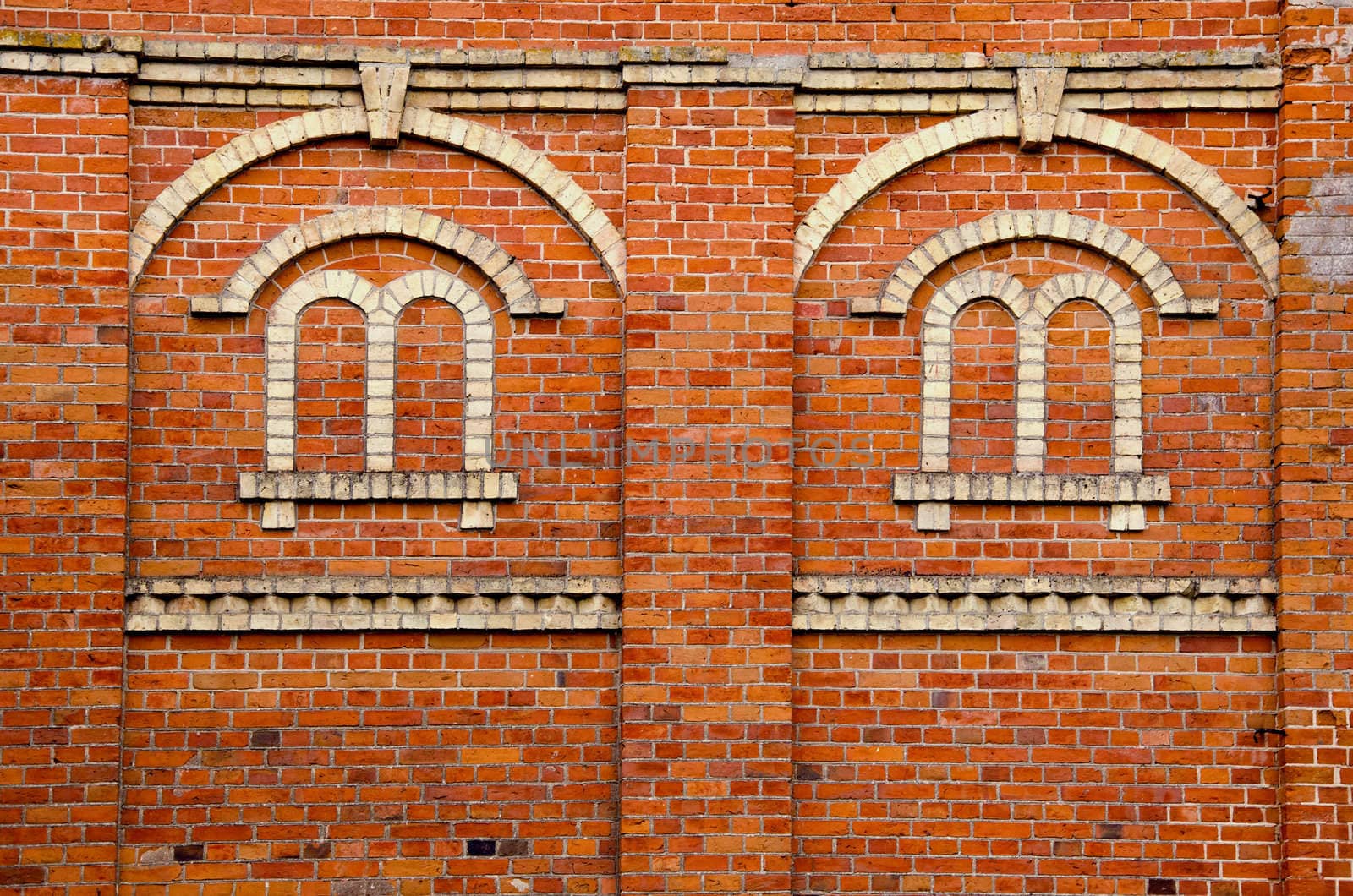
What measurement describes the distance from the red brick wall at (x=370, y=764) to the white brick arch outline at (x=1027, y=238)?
7.50 ft

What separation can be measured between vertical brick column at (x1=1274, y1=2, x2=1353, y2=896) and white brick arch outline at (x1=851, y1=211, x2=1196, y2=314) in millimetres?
531

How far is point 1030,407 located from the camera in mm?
6992

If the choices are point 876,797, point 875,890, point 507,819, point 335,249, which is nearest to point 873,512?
point 876,797

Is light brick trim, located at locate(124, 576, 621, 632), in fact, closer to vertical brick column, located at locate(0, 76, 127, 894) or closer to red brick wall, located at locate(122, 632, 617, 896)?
red brick wall, located at locate(122, 632, 617, 896)

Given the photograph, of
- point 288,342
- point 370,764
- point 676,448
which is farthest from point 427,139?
point 370,764

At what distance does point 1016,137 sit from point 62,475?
4891 millimetres

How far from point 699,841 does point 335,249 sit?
3364 mm

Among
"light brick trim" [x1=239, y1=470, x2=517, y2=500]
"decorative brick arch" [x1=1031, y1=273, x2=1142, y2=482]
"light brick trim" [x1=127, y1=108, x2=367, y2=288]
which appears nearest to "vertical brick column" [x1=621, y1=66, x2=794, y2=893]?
"light brick trim" [x1=239, y1=470, x2=517, y2=500]

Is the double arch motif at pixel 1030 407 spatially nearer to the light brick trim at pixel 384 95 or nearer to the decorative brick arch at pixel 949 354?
the decorative brick arch at pixel 949 354

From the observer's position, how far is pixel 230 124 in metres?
7.01

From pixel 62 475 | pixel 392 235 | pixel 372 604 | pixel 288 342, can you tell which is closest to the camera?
pixel 62 475

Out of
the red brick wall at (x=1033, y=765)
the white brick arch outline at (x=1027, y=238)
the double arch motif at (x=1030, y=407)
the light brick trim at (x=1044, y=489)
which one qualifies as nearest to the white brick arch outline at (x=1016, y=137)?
the white brick arch outline at (x=1027, y=238)

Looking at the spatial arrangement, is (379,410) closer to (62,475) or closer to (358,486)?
(358,486)

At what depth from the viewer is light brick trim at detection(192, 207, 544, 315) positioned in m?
6.93
